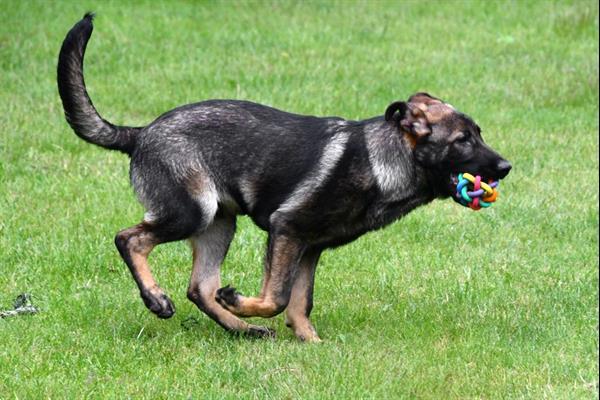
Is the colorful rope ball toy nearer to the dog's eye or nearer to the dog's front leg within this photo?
the dog's eye

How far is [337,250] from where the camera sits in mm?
8555

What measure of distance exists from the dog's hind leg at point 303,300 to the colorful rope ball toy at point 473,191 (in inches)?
35.6

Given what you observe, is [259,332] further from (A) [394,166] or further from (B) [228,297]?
(A) [394,166]

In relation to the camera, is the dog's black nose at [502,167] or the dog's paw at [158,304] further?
the dog's paw at [158,304]

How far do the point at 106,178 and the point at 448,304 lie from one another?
3601mm

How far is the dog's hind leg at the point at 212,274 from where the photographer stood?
691cm

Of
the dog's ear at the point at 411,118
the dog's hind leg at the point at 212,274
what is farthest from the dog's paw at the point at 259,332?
the dog's ear at the point at 411,118

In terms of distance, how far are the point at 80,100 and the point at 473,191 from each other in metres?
2.28

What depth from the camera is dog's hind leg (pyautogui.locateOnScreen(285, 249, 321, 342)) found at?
22.5 ft

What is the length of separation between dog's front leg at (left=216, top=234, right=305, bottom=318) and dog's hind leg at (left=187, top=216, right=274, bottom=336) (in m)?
0.37

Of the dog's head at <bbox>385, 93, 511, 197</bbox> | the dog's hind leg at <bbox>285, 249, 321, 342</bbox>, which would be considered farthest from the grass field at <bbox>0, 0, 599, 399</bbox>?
the dog's head at <bbox>385, 93, 511, 197</bbox>

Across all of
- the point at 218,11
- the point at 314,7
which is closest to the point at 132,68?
the point at 218,11

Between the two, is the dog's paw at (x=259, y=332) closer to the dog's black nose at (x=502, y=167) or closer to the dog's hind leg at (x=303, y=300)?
the dog's hind leg at (x=303, y=300)

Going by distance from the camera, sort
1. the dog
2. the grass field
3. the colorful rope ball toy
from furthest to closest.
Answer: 1. the dog
2. the colorful rope ball toy
3. the grass field
